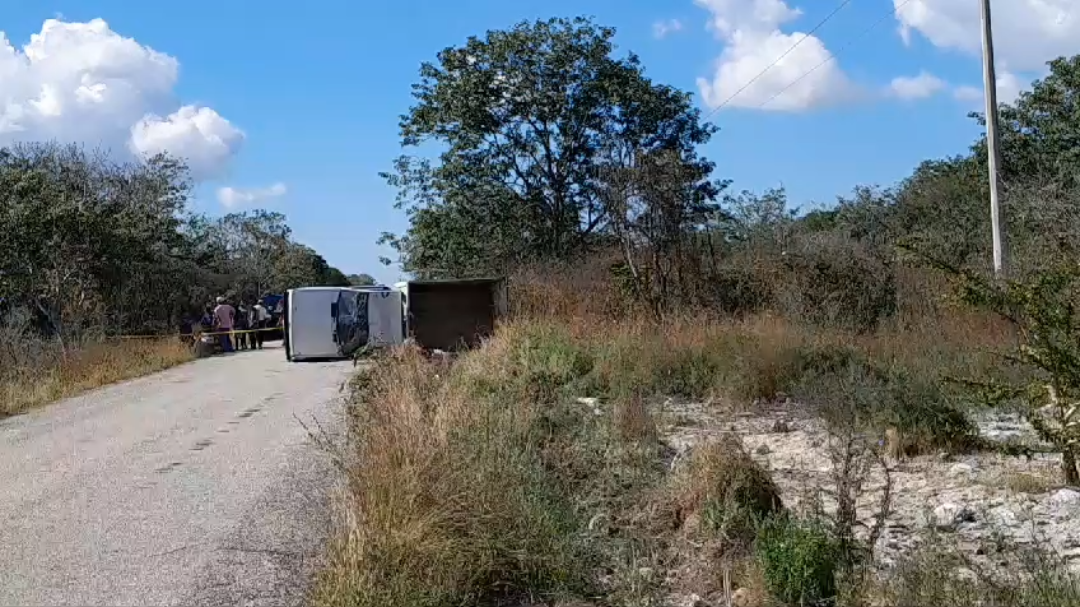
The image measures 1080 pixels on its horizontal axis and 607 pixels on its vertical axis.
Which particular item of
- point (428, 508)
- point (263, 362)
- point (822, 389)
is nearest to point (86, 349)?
point (263, 362)

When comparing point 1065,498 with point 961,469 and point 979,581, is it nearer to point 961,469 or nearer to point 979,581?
point 961,469

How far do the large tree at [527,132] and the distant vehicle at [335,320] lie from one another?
8.99 metres

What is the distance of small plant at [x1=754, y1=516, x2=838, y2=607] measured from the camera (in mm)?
5289

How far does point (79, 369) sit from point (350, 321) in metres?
7.11

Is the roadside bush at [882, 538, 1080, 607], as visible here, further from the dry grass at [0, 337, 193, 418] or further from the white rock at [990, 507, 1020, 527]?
the dry grass at [0, 337, 193, 418]

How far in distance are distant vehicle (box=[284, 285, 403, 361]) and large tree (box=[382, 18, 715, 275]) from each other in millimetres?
8987

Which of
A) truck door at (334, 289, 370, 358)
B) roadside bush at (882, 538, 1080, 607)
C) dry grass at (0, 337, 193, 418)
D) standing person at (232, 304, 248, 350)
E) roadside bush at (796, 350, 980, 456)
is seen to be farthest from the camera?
standing person at (232, 304, 248, 350)

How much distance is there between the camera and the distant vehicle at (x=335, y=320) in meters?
25.0

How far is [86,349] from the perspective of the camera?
21.4m

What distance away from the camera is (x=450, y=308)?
21094 mm

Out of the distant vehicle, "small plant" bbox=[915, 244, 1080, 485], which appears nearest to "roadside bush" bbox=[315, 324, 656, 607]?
"small plant" bbox=[915, 244, 1080, 485]

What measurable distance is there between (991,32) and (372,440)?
14.8m

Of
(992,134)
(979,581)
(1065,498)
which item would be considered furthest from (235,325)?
(979,581)

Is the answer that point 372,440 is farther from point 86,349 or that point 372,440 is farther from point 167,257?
point 167,257
